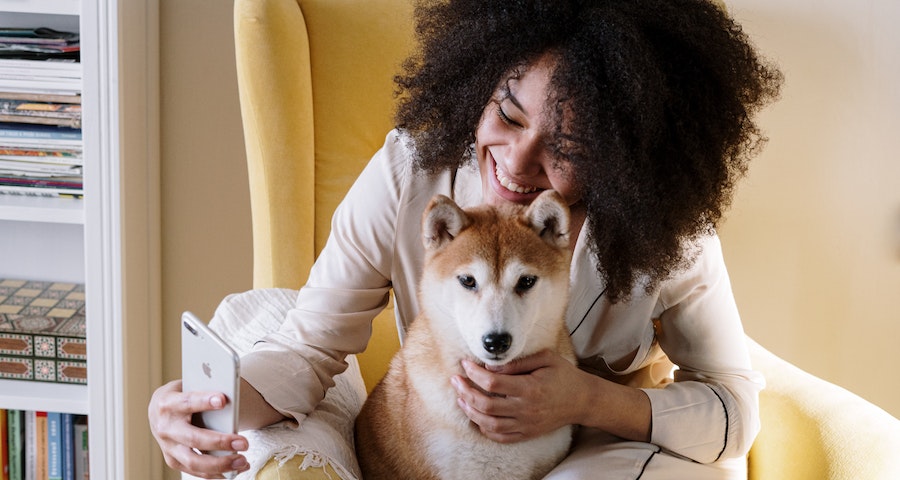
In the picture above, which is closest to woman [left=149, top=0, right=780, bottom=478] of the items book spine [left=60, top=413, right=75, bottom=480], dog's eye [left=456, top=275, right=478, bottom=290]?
dog's eye [left=456, top=275, right=478, bottom=290]

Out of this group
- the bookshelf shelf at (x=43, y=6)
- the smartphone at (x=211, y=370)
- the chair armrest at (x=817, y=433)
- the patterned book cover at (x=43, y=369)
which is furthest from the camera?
the patterned book cover at (x=43, y=369)

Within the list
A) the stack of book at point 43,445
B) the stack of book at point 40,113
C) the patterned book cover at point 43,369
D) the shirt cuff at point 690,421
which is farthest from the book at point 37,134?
the shirt cuff at point 690,421

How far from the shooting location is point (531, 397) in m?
0.95

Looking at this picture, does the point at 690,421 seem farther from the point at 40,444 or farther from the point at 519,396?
the point at 40,444

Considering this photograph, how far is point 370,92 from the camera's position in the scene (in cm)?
163

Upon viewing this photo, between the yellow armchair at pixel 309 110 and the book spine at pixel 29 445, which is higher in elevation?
the yellow armchair at pixel 309 110

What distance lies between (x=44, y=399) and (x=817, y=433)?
61.6 inches

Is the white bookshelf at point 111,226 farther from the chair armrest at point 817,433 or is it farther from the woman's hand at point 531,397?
the chair armrest at point 817,433

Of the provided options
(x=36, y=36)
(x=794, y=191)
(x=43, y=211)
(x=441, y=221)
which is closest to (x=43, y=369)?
(x=43, y=211)

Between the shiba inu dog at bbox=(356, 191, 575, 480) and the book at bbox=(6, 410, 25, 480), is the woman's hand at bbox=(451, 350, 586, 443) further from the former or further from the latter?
the book at bbox=(6, 410, 25, 480)

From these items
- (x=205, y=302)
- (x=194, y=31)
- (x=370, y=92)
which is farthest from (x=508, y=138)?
(x=205, y=302)

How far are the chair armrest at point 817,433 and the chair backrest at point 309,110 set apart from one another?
2.23 feet

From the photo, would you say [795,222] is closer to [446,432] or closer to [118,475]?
[446,432]

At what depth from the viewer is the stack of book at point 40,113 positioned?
1.71 meters
